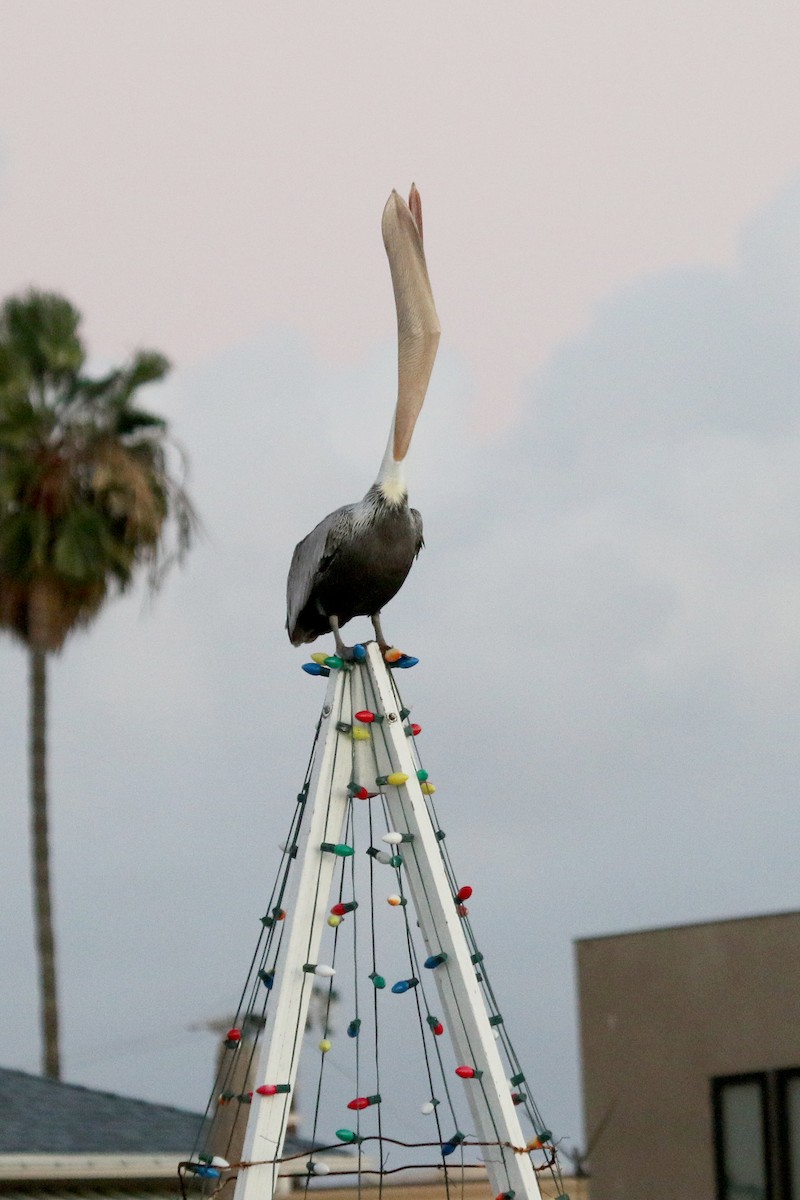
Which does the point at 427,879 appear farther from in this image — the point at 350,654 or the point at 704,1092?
the point at 704,1092

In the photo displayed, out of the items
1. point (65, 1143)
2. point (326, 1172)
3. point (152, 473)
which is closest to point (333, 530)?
point (326, 1172)

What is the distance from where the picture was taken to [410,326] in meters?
7.03

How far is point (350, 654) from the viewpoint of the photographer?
7016 mm

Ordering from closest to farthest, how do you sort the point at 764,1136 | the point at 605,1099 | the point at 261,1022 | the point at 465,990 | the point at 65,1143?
the point at 465,990 < the point at 261,1022 < the point at 65,1143 < the point at 764,1136 < the point at 605,1099

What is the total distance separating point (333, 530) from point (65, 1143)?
22.8ft

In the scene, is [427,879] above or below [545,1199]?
above

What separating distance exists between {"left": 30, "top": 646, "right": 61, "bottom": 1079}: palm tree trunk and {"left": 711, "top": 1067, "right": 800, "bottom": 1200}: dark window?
8990 mm

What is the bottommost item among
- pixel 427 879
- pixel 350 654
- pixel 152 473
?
pixel 427 879

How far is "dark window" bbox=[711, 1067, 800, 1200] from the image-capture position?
44.3ft

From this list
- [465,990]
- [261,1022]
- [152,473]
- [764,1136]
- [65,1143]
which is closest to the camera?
[465,990]

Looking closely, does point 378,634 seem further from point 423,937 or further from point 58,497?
point 58,497

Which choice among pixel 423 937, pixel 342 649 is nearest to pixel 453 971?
pixel 423 937

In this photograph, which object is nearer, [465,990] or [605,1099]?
[465,990]

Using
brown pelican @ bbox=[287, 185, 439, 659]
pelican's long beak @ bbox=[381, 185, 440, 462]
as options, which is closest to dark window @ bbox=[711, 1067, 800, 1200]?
brown pelican @ bbox=[287, 185, 439, 659]
